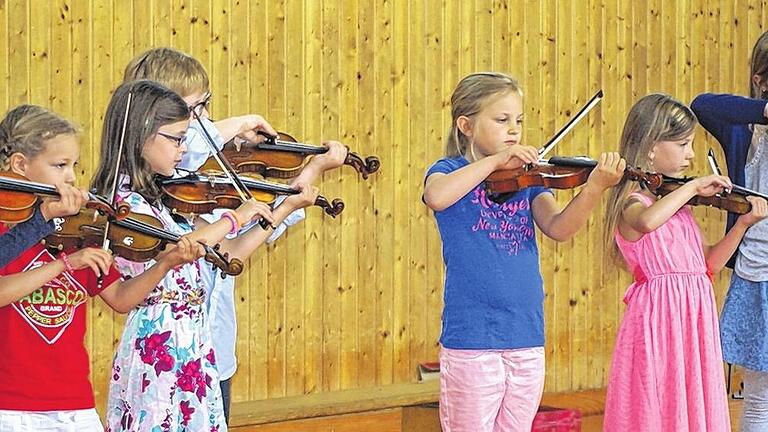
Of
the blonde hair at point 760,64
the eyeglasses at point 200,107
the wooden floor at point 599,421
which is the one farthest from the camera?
the wooden floor at point 599,421

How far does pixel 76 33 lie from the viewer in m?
4.77

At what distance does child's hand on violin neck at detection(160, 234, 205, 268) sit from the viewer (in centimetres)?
280

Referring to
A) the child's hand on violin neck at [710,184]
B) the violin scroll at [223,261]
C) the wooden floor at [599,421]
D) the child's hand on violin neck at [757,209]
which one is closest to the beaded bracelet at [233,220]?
the violin scroll at [223,261]

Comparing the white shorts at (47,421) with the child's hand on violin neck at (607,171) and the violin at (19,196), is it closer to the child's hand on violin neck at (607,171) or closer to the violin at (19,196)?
the violin at (19,196)

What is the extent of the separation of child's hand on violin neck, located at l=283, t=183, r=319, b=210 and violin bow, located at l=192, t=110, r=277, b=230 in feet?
0.31

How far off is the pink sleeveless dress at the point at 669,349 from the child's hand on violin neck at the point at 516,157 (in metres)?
0.63

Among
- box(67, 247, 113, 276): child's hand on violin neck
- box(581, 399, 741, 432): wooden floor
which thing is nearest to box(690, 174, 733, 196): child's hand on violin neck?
box(67, 247, 113, 276): child's hand on violin neck

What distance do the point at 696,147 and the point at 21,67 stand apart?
354cm

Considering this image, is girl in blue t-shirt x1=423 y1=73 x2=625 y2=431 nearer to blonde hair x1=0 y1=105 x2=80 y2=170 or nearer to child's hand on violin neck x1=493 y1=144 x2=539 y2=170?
child's hand on violin neck x1=493 y1=144 x2=539 y2=170

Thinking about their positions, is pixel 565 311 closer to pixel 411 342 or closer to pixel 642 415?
pixel 411 342

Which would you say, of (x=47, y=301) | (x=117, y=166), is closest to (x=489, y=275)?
(x=117, y=166)

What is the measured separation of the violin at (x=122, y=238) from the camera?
2.77m

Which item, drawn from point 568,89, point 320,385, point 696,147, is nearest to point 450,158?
point 320,385

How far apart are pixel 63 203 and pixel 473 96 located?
121cm
